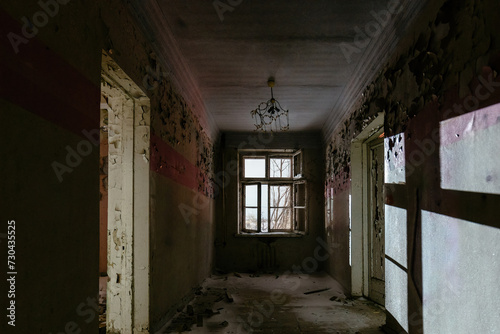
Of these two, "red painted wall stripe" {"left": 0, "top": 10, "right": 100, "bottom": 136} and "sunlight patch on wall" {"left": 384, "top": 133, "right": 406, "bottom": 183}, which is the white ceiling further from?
"red painted wall stripe" {"left": 0, "top": 10, "right": 100, "bottom": 136}

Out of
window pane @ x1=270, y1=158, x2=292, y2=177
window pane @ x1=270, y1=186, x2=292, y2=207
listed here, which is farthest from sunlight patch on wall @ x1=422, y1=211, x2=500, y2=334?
window pane @ x1=270, y1=186, x2=292, y2=207

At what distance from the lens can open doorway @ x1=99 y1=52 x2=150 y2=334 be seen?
90.1 inches

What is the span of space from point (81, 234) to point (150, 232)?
97cm

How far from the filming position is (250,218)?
6.64 m

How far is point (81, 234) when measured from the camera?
145cm

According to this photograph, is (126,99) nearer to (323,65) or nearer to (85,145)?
(85,145)

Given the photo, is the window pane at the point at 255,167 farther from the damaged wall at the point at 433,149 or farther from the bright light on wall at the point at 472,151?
the bright light on wall at the point at 472,151

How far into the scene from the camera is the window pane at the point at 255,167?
6629 millimetres

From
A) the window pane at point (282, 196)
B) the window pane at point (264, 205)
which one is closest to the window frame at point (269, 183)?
the window pane at point (264, 205)

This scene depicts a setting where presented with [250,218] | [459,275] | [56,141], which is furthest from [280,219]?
[56,141]

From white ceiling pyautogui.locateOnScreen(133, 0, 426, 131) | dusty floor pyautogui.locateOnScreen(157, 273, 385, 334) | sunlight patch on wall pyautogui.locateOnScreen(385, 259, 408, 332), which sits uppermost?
white ceiling pyautogui.locateOnScreen(133, 0, 426, 131)

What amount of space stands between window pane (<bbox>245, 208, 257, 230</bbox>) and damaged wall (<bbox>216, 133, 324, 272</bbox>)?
0.31 metres

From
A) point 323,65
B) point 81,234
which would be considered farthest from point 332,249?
point 81,234

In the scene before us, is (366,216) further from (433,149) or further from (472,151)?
(472,151)
